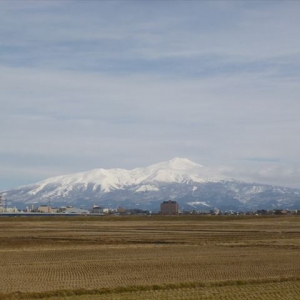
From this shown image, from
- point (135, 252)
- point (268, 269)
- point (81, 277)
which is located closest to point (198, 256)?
point (135, 252)

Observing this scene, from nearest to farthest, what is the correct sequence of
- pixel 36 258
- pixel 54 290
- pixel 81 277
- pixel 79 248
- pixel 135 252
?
pixel 54 290 < pixel 81 277 < pixel 36 258 < pixel 135 252 < pixel 79 248

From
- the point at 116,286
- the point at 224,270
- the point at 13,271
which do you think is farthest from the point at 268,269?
the point at 13,271

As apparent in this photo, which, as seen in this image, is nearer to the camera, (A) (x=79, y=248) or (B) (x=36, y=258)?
(B) (x=36, y=258)

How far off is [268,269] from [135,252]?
33.8 ft

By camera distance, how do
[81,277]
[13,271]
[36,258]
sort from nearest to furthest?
[81,277]
[13,271]
[36,258]

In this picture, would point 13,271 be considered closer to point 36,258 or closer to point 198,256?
Result: point 36,258

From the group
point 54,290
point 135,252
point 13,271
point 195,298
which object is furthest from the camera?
point 135,252

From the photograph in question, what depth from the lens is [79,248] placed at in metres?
41.2

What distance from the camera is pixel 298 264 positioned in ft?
104

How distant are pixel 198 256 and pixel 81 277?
414 inches

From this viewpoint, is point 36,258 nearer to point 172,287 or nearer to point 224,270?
point 224,270

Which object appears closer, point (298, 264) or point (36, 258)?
point (298, 264)

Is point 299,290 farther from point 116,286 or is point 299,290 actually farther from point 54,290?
point 54,290

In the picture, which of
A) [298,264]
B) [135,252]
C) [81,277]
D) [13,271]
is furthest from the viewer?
[135,252]
